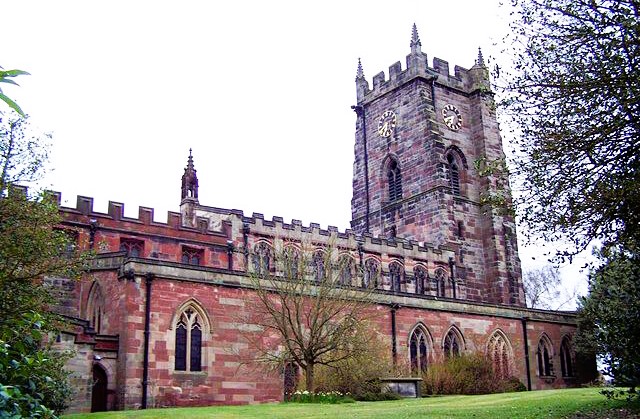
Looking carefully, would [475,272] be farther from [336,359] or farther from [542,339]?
[336,359]

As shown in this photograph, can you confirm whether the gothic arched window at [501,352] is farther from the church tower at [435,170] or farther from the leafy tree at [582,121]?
the leafy tree at [582,121]

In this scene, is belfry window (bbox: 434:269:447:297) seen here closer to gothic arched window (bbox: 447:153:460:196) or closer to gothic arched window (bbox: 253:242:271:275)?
gothic arched window (bbox: 447:153:460:196)

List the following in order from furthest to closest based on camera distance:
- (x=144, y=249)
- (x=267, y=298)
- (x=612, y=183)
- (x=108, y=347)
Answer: (x=144, y=249) → (x=267, y=298) → (x=108, y=347) → (x=612, y=183)

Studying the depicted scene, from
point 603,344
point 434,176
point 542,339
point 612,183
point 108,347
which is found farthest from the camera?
point 434,176

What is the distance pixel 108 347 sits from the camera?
23688mm

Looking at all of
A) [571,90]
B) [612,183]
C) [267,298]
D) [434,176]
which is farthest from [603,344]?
[434,176]

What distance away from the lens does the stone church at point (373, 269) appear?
78.7 feet

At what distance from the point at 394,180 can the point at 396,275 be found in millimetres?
9609

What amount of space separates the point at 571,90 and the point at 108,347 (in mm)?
17123

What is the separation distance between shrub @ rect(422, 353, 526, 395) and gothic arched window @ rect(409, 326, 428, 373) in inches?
58.5

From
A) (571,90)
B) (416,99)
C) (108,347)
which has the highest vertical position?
(416,99)

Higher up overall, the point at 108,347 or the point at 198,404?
the point at 108,347

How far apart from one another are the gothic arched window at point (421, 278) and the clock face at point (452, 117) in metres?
11.2

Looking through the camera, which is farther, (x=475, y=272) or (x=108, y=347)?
(x=475, y=272)
